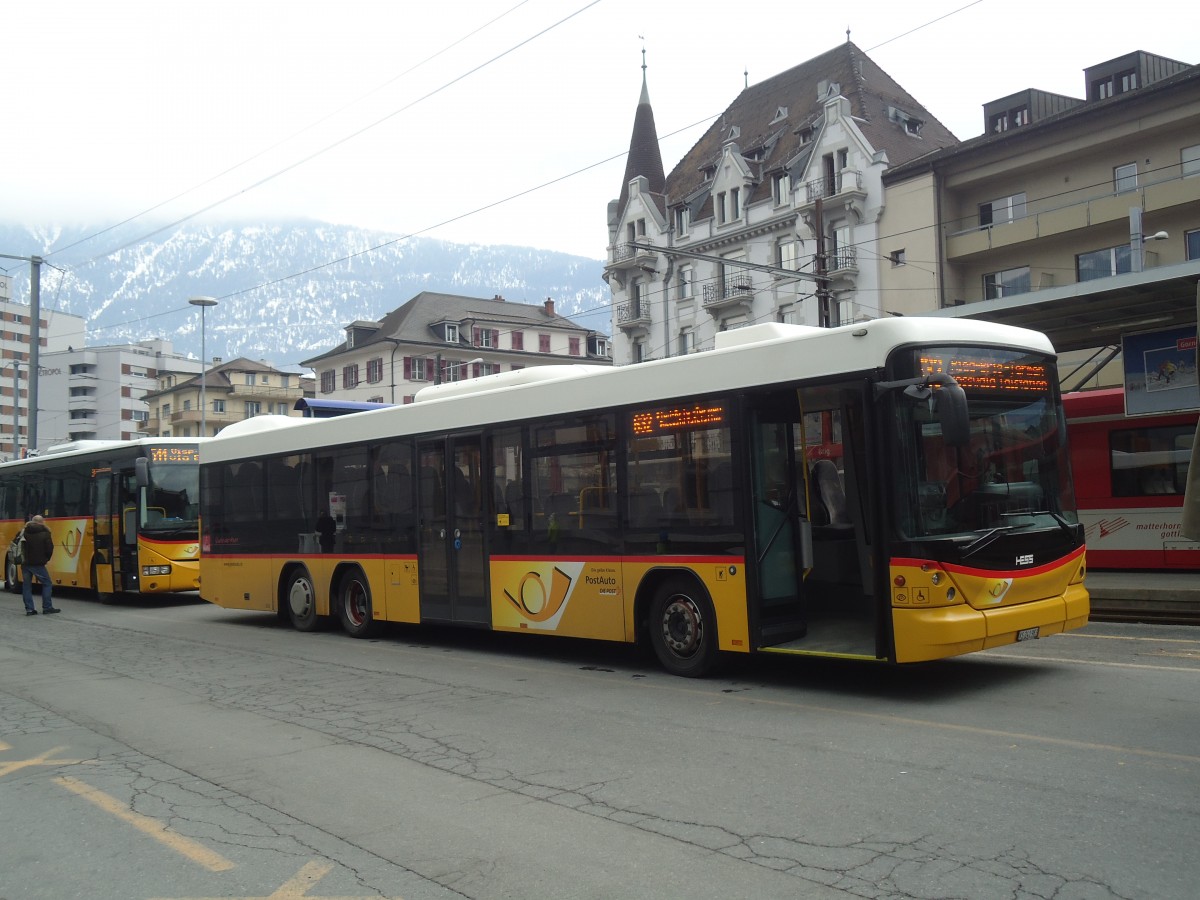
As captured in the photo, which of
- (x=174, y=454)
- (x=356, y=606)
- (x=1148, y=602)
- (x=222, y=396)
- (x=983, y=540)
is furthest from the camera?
(x=222, y=396)

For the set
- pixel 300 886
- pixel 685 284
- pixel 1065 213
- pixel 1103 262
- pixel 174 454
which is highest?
pixel 685 284

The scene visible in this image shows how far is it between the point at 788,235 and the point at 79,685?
44.4 metres

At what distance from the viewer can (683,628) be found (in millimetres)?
9992

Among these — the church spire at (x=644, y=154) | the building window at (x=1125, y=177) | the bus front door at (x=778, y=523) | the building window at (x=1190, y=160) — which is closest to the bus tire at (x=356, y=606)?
the bus front door at (x=778, y=523)

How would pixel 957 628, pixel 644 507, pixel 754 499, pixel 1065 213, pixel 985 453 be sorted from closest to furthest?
1. pixel 957 628
2. pixel 985 453
3. pixel 754 499
4. pixel 644 507
5. pixel 1065 213

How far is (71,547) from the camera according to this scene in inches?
945

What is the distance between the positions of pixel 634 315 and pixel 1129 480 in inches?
1694

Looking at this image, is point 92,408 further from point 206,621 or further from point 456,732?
point 456,732

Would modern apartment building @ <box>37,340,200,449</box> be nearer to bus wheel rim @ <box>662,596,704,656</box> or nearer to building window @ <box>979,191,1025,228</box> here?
building window @ <box>979,191,1025,228</box>

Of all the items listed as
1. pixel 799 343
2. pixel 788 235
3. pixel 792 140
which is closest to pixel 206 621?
pixel 799 343

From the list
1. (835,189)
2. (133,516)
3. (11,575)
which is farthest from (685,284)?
(133,516)

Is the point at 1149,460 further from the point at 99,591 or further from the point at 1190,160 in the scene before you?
the point at 1190,160

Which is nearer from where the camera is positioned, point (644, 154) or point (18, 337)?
point (644, 154)

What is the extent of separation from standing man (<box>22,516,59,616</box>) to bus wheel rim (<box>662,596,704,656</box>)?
1407 centimetres
